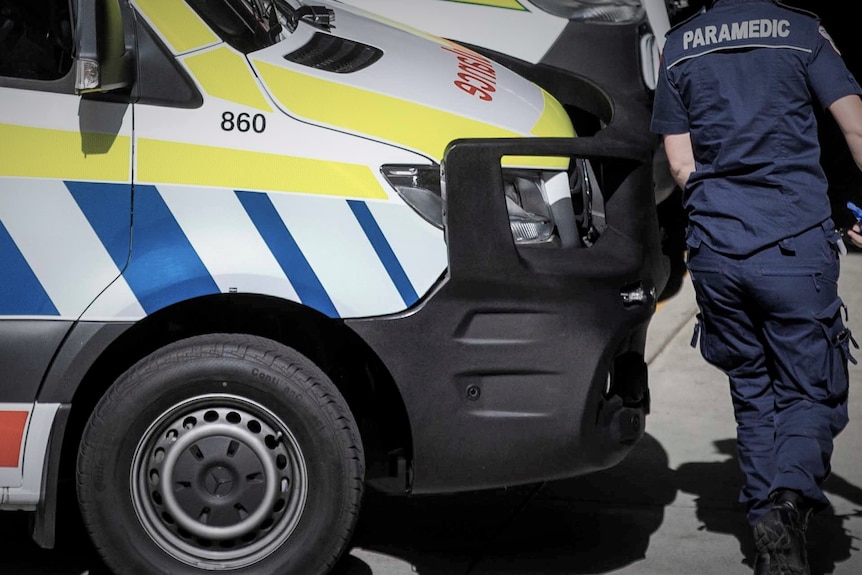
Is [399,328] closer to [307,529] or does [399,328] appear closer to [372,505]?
[307,529]

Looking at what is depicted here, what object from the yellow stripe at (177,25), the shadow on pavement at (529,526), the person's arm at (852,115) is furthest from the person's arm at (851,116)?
the yellow stripe at (177,25)

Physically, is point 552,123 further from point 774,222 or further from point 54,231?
point 54,231

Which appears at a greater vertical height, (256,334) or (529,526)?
(256,334)

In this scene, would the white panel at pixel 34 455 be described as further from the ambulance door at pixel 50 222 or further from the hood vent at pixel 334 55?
the hood vent at pixel 334 55

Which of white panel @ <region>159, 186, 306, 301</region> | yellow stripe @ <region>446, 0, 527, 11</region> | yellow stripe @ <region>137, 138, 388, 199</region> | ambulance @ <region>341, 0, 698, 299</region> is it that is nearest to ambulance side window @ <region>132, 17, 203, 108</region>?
yellow stripe @ <region>137, 138, 388, 199</region>

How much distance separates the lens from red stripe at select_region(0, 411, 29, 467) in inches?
140

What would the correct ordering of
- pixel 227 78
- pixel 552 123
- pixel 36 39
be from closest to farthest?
pixel 227 78
pixel 36 39
pixel 552 123

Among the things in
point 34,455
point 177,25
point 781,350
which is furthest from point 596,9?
point 34,455

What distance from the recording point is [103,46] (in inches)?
139

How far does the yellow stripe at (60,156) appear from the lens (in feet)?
11.5

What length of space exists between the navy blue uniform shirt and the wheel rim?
1.41 m

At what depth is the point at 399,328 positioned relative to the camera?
357 centimetres

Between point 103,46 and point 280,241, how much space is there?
70 centimetres

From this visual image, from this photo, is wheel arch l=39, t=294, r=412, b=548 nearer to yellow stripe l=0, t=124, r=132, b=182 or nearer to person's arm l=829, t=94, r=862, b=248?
yellow stripe l=0, t=124, r=132, b=182
